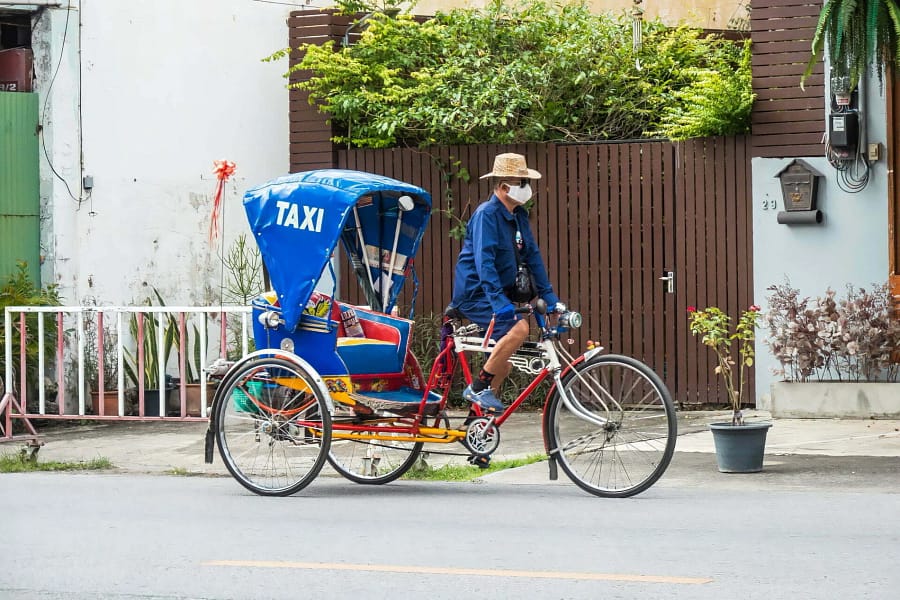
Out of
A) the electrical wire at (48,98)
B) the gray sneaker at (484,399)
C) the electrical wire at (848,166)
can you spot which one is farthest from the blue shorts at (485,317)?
the electrical wire at (48,98)

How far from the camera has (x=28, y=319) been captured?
13758 mm

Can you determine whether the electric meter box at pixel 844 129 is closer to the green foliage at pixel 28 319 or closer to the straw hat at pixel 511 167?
the straw hat at pixel 511 167

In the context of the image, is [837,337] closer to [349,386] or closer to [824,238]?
[824,238]

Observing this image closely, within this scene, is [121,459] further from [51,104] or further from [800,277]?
[800,277]

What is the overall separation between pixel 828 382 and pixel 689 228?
221 centimetres

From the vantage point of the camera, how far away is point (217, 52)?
1598 centimetres

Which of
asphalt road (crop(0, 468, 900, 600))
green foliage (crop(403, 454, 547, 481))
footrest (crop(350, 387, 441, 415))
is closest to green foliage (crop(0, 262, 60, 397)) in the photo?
asphalt road (crop(0, 468, 900, 600))

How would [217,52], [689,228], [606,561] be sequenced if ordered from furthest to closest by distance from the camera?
[217,52], [689,228], [606,561]

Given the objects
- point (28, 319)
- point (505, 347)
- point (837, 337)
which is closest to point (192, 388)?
point (28, 319)

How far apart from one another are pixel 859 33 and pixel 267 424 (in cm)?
558

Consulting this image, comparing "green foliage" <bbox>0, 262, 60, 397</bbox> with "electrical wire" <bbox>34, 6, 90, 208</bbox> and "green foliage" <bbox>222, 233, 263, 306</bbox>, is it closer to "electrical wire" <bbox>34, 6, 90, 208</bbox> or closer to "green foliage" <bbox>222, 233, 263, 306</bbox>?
"electrical wire" <bbox>34, 6, 90, 208</bbox>

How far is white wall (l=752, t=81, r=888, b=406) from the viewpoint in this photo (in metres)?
13.2

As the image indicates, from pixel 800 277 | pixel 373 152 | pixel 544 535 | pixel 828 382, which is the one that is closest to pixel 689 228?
pixel 800 277

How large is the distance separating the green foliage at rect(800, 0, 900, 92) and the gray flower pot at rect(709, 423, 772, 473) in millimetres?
3318
